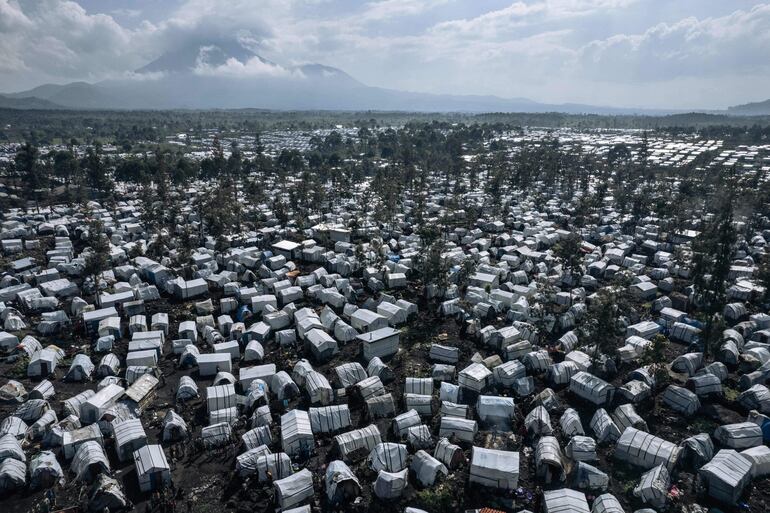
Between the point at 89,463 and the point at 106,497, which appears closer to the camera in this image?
the point at 106,497

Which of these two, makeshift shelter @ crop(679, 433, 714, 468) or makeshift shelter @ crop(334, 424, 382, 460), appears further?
makeshift shelter @ crop(334, 424, 382, 460)

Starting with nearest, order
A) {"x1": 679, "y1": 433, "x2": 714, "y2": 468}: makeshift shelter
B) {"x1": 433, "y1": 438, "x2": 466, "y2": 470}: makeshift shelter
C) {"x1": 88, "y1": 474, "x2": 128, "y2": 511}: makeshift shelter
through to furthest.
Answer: {"x1": 88, "y1": 474, "x2": 128, "y2": 511}: makeshift shelter < {"x1": 679, "y1": 433, "x2": 714, "y2": 468}: makeshift shelter < {"x1": 433, "y1": 438, "x2": 466, "y2": 470}: makeshift shelter

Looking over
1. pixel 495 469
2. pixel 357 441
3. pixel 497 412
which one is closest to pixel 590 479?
pixel 495 469

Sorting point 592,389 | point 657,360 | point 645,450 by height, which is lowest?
point 645,450

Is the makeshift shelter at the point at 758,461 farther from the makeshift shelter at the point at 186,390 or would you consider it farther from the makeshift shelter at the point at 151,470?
the makeshift shelter at the point at 186,390

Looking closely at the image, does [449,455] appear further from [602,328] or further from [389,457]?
[602,328]

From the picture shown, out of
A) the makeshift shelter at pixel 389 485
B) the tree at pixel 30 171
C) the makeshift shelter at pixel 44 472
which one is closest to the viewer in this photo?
the makeshift shelter at pixel 389 485

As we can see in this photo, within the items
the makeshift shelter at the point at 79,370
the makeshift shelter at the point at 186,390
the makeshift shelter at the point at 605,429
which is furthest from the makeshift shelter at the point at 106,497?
the makeshift shelter at the point at 605,429

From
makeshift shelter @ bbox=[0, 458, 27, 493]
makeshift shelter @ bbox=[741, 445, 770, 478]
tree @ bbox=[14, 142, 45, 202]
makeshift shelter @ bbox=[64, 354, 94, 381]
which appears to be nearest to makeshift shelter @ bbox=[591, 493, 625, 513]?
makeshift shelter @ bbox=[741, 445, 770, 478]

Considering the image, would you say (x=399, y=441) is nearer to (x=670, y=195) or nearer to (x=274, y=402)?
(x=274, y=402)

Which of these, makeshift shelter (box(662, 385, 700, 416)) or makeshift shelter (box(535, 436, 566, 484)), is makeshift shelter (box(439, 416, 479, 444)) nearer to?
makeshift shelter (box(535, 436, 566, 484))

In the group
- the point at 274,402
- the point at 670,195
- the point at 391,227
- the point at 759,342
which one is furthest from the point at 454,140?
the point at 274,402
